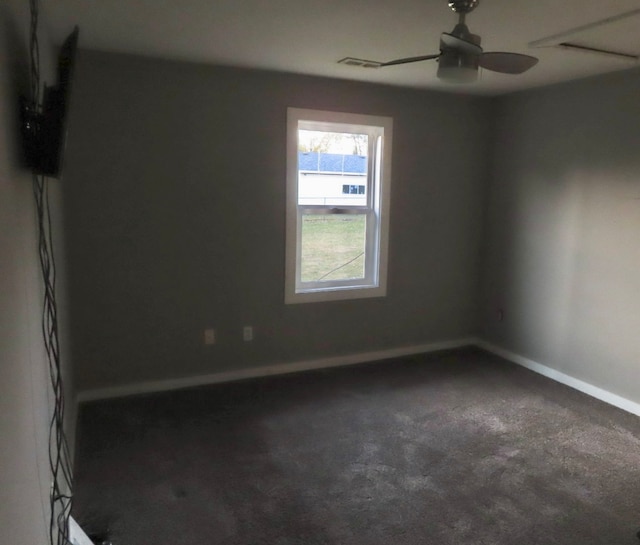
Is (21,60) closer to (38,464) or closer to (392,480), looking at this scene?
(38,464)

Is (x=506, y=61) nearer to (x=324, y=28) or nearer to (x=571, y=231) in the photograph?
(x=324, y=28)

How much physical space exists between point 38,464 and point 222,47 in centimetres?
250

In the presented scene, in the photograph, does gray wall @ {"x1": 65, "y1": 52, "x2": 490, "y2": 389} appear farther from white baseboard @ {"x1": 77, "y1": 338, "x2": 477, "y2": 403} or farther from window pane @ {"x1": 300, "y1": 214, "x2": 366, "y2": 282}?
window pane @ {"x1": 300, "y1": 214, "x2": 366, "y2": 282}

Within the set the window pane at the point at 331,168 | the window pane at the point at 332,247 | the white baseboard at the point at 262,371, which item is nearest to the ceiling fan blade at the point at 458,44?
the window pane at the point at 331,168

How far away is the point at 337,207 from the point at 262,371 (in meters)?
1.48

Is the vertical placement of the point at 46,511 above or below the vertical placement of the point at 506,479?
above

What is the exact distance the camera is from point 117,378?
11.8 feet

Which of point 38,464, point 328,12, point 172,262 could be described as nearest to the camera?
point 38,464

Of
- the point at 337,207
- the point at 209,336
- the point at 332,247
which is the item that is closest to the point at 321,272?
the point at 332,247

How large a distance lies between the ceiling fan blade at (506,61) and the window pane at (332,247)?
6.76 ft

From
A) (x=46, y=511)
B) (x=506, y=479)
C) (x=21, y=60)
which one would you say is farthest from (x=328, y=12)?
(x=506, y=479)

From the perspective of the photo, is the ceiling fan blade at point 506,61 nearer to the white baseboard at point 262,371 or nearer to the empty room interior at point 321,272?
the empty room interior at point 321,272

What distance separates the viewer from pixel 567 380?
13.4 ft

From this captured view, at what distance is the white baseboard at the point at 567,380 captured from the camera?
3.63m
